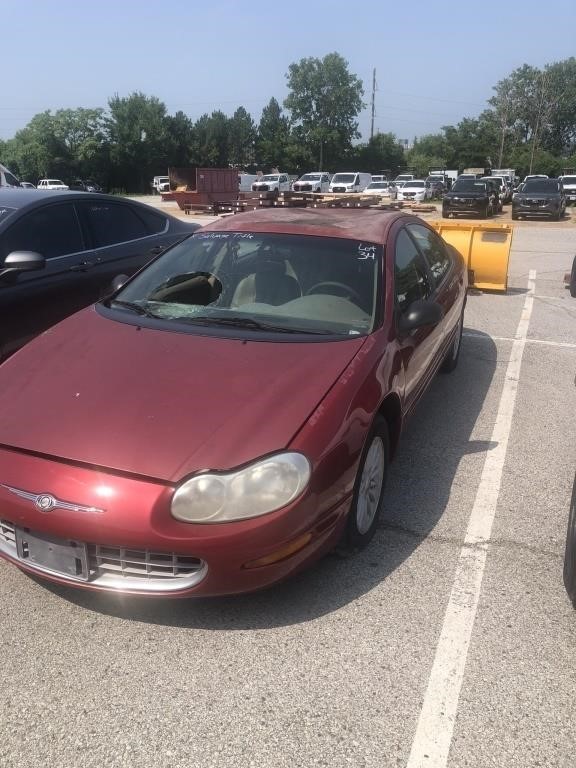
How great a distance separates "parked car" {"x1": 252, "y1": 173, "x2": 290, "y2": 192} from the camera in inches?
1697

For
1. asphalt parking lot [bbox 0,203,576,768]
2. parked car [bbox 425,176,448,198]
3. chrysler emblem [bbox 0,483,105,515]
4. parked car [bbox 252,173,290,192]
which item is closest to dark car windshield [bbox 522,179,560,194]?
parked car [bbox 425,176,448,198]

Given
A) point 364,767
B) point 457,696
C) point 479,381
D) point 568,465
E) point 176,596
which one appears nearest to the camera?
point 364,767

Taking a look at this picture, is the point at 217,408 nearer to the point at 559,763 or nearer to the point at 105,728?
the point at 105,728

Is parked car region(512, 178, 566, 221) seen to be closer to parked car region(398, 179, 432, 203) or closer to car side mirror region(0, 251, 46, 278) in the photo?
parked car region(398, 179, 432, 203)

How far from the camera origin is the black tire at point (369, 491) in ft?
9.73

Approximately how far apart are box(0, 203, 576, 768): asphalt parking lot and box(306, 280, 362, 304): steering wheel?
3.66ft

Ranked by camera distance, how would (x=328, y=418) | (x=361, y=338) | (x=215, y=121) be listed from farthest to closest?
(x=215, y=121)
(x=361, y=338)
(x=328, y=418)

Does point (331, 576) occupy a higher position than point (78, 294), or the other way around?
point (78, 294)

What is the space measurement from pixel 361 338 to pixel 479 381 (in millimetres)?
2795

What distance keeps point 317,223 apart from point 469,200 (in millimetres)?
23166

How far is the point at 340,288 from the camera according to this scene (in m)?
3.66

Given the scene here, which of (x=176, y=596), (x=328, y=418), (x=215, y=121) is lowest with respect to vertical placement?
(x=176, y=596)

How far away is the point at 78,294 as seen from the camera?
5.26m

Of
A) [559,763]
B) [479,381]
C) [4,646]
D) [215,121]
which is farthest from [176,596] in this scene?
[215,121]
